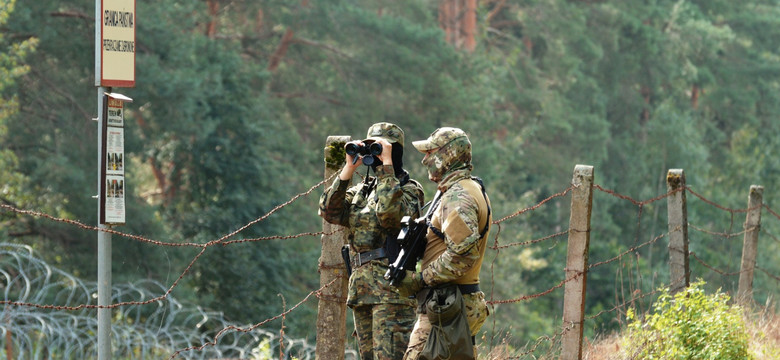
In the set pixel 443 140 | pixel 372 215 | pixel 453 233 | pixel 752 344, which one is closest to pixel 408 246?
pixel 453 233

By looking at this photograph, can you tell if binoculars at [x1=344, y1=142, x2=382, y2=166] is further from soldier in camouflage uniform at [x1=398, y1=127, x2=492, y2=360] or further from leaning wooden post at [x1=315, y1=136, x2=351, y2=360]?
leaning wooden post at [x1=315, y1=136, x2=351, y2=360]

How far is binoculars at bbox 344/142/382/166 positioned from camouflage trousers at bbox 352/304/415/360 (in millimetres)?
711

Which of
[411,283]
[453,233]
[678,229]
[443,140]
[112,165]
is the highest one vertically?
[443,140]

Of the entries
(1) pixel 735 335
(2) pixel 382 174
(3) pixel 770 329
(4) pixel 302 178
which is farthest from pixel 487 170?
(2) pixel 382 174

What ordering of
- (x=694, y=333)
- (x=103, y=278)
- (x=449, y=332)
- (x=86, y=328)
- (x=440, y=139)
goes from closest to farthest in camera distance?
(x=449, y=332) → (x=440, y=139) → (x=103, y=278) → (x=694, y=333) → (x=86, y=328)

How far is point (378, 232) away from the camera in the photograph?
540cm

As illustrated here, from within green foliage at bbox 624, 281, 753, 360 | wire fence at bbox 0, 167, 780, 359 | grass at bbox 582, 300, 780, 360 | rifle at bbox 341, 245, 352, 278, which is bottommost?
wire fence at bbox 0, 167, 780, 359

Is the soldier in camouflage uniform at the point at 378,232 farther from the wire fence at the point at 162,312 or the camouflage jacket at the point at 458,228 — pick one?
the wire fence at the point at 162,312

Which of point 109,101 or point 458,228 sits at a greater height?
point 109,101

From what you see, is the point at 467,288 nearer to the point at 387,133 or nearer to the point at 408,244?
the point at 408,244

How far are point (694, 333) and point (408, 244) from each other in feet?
8.33

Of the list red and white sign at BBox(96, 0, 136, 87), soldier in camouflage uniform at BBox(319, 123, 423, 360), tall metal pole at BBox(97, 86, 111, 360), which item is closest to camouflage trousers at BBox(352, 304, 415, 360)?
soldier in camouflage uniform at BBox(319, 123, 423, 360)

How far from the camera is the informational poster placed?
5.24 metres

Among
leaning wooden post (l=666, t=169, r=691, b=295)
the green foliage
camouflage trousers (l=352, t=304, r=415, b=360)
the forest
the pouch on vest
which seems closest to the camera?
the pouch on vest
